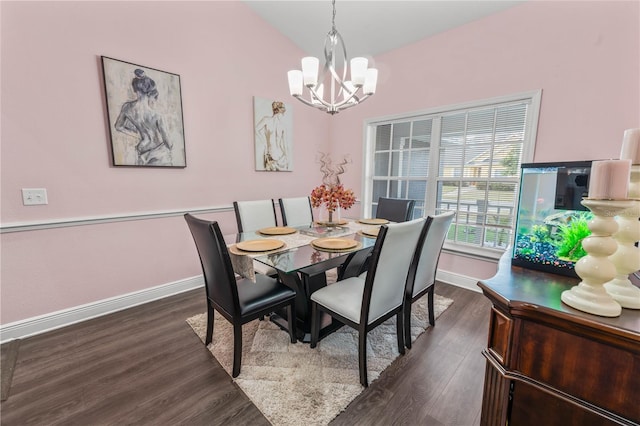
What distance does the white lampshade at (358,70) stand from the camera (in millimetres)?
1850

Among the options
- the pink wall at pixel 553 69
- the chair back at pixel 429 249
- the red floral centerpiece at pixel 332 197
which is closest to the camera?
the chair back at pixel 429 249

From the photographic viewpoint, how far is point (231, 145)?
302 cm

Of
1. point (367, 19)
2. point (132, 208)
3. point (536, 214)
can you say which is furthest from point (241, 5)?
point (536, 214)

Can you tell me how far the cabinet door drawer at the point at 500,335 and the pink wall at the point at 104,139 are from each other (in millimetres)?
2748

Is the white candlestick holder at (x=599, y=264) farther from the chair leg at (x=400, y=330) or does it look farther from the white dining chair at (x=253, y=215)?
the white dining chair at (x=253, y=215)

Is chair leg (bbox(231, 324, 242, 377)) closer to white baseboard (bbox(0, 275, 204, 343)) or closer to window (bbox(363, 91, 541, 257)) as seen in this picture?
white baseboard (bbox(0, 275, 204, 343))

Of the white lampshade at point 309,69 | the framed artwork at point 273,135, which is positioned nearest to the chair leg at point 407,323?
the white lampshade at point 309,69

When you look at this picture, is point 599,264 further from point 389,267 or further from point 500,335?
point 389,267

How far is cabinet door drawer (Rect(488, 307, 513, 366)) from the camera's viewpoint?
824mm

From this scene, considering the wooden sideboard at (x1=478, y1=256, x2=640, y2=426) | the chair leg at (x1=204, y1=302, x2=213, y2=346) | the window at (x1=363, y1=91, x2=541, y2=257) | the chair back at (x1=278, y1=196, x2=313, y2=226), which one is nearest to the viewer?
the wooden sideboard at (x1=478, y1=256, x2=640, y2=426)

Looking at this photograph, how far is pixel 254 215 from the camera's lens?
2.60m

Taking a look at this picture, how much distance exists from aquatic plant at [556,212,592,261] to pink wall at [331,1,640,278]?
5.85ft

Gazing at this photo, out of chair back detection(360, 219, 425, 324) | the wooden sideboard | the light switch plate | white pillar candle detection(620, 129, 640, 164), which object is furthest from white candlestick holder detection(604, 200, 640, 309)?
the light switch plate

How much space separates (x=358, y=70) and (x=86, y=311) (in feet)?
9.68
